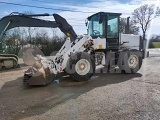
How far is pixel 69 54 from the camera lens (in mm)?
7641

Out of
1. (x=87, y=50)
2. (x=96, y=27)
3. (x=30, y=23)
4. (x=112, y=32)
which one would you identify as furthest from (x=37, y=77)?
(x=112, y=32)

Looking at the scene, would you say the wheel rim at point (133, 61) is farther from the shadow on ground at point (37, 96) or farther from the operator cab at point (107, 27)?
the shadow on ground at point (37, 96)

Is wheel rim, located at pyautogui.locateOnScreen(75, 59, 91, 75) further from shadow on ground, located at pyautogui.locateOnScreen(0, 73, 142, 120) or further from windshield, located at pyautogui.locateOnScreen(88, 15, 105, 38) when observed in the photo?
windshield, located at pyautogui.locateOnScreen(88, 15, 105, 38)

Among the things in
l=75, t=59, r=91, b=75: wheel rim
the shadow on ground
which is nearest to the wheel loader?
l=75, t=59, r=91, b=75: wheel rim

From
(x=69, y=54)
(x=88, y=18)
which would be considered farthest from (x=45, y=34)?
(x=69, y=54)

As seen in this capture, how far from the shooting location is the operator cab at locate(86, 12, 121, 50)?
8.78 meters

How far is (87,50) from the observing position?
27.7 ft

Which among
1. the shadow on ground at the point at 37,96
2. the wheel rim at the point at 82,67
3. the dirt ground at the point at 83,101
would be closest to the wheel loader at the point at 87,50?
the wheel rim at the point at 82,67

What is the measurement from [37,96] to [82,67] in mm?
2490

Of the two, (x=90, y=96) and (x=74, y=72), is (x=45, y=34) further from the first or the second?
(x=90, y=96)

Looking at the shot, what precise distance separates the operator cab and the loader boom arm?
4.44 feet

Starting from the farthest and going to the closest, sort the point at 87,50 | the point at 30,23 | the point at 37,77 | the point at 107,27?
the point at 107,27 → the point at 87,50 → the point at 30,23 → the point at 37,77

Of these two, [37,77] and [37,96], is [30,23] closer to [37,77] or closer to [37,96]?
[37,77]

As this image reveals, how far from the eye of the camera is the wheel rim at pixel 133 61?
371 inches
